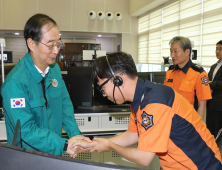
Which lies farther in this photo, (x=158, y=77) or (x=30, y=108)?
(x=158, y=77)

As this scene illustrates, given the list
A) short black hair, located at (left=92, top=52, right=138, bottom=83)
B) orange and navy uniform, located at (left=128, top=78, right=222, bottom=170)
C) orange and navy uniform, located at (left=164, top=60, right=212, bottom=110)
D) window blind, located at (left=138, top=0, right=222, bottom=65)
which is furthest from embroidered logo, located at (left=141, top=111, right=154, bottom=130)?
window blind, located at (left=138, top=0, right=222, bottom=65)

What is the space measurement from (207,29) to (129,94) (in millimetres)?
4031

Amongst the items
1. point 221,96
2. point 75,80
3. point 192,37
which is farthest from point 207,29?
point 75,80

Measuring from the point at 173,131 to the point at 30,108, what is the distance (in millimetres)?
838

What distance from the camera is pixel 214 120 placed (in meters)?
3.30

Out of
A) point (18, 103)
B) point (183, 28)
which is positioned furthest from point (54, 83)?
point (183, 28)

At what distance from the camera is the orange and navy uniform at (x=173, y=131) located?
3.14ft

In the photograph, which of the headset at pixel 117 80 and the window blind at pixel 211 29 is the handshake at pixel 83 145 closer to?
the headset at pixel 117 80

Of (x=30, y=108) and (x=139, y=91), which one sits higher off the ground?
(x=139, y=91)

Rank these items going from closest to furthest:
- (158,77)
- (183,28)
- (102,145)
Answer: (102,145) < (158,77) < (183,28)

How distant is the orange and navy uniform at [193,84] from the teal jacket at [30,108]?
155 cm

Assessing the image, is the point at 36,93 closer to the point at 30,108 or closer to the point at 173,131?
the point at 30,108

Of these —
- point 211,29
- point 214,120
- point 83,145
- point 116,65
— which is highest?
point 211,29

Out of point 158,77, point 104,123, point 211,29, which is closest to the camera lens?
point 104,123
